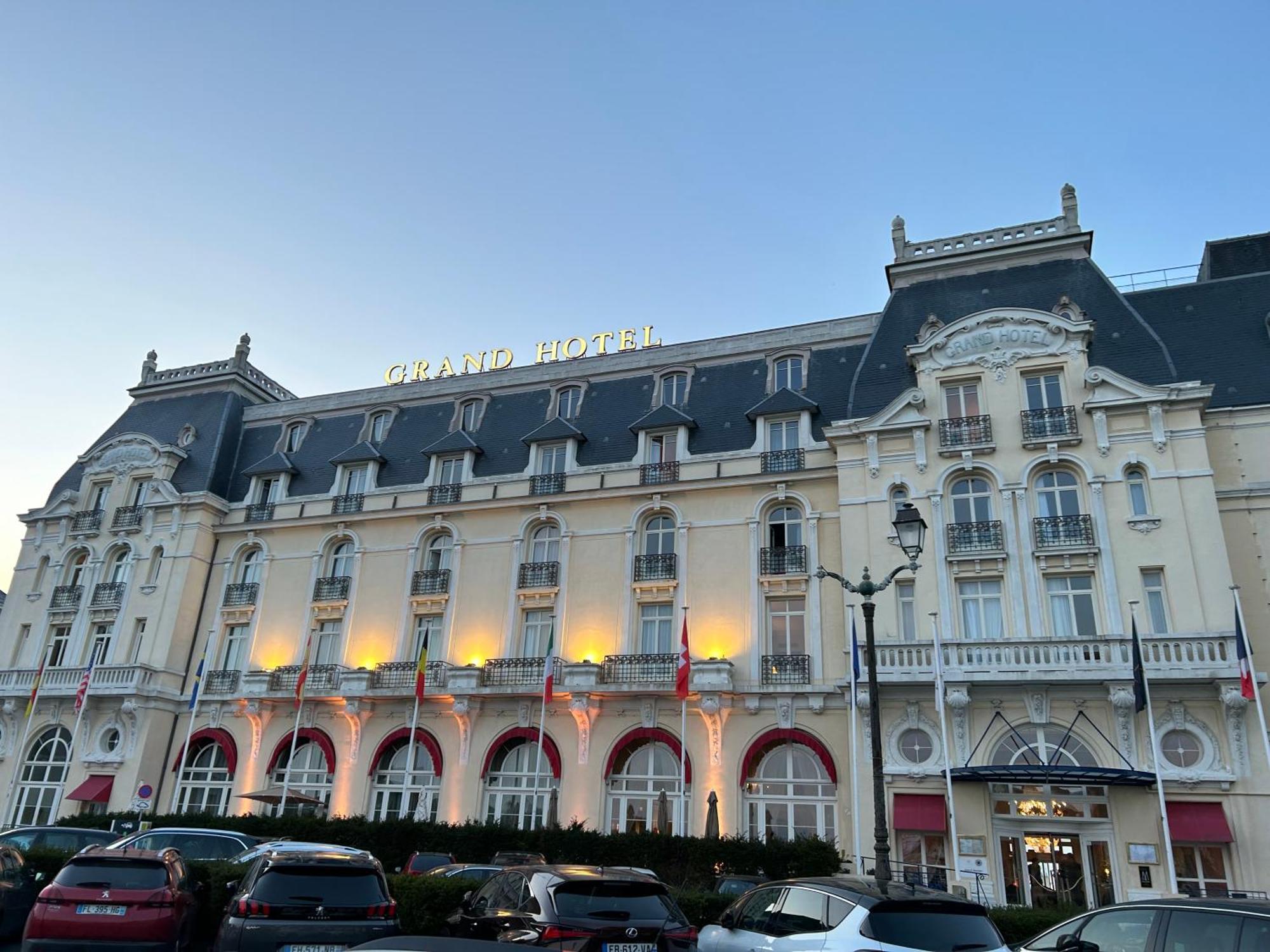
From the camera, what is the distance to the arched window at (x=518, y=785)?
28328 mm

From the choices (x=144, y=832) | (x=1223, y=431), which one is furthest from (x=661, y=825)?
(x=1223, y=431)

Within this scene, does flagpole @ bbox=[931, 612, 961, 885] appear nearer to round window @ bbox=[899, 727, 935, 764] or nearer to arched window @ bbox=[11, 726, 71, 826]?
round window @ bbox=[899, 727, 935, 764]

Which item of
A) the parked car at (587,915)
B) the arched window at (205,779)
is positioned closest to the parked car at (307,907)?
the parked car at (587,915)

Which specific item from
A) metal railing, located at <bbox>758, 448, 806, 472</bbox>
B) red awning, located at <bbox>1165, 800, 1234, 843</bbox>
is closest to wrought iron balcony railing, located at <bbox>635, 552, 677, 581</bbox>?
metal railing, located at <bbox>758, 448, 806, 472</bbox>

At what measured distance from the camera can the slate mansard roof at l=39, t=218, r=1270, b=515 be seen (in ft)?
89.5

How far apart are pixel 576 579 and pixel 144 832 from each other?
51.6ft

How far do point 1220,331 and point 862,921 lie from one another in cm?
2619

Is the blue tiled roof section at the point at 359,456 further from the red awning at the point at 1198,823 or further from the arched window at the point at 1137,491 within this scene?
the red awning at the point at 1198,823

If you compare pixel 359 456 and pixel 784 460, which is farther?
pixel 359 456

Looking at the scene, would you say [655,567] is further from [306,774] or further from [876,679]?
[876,679]

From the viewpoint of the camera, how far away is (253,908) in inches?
397

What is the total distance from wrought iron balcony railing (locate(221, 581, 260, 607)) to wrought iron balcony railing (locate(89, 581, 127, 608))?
167 inches

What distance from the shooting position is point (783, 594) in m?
28.1

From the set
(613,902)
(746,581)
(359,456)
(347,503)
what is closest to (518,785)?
(746,581)
